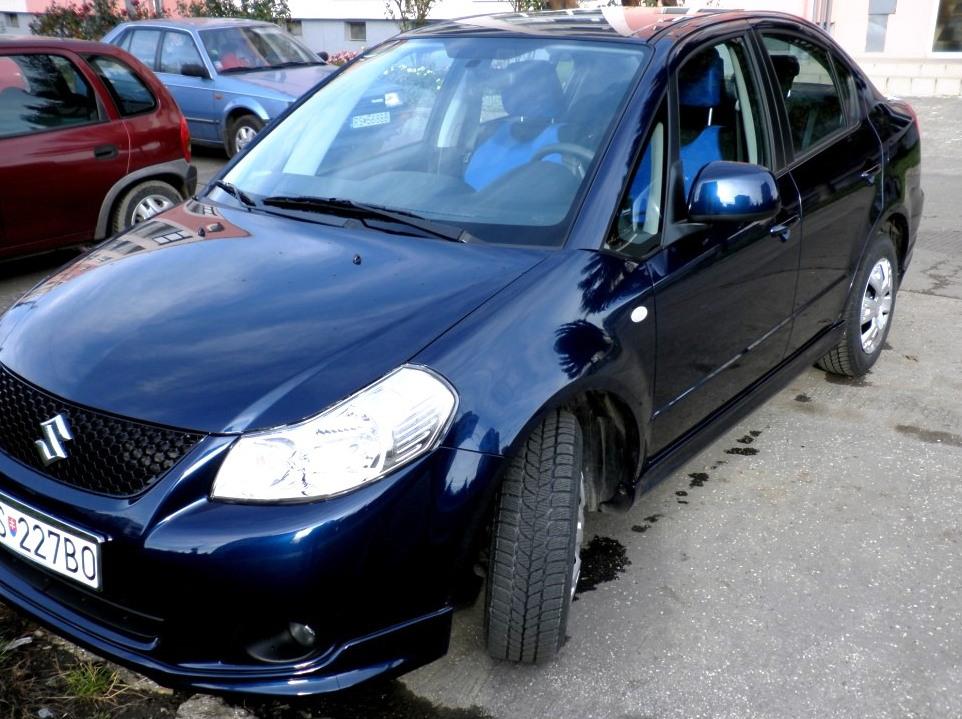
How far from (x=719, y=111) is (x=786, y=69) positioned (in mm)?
632

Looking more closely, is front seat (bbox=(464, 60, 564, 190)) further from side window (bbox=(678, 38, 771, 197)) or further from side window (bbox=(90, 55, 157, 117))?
side window (bbox=(90, 55, 157, 117))

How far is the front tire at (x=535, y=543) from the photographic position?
2.53 metres

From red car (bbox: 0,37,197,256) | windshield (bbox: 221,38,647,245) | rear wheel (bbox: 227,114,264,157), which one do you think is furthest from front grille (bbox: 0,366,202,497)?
rear wheel (bbox: 227,114,264,157)

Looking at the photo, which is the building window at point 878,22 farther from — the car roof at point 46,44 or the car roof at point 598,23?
the car roof at point 598,23

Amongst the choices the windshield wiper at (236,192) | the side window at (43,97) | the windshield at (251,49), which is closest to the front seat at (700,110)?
the windshield wiper at (236,192)

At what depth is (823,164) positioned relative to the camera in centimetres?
395

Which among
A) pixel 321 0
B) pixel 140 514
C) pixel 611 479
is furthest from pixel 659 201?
pixel 321 0

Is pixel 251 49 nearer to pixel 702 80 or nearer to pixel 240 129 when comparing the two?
pixel 240 129

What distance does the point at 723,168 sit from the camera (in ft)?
9.94

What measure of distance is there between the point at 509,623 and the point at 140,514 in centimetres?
97

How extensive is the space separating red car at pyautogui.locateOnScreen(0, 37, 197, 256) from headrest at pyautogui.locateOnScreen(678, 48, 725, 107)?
4265mm

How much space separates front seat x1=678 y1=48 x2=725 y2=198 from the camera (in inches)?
128

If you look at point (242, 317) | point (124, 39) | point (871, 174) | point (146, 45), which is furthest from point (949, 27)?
point (242, 317)

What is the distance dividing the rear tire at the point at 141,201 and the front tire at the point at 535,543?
461 cm
